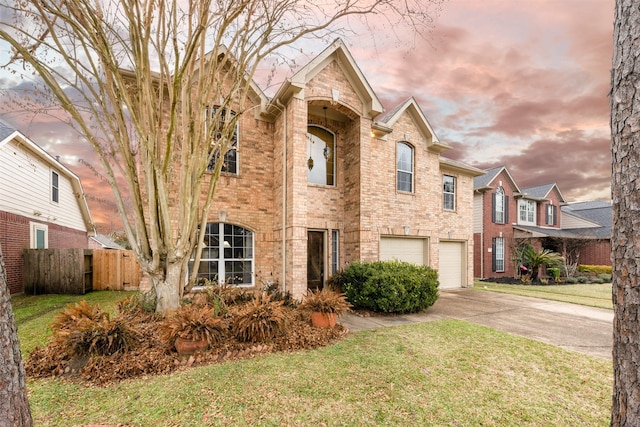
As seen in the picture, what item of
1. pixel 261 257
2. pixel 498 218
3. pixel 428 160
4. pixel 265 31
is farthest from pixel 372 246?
pixel 498 218

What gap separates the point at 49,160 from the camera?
1355 centimetres

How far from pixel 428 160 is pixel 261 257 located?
828cm

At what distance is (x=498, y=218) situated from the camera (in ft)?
61.2

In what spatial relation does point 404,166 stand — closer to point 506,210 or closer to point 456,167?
point 456,167

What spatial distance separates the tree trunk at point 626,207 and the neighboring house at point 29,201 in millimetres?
11440

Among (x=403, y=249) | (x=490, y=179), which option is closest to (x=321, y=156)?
(x=403, y=249)

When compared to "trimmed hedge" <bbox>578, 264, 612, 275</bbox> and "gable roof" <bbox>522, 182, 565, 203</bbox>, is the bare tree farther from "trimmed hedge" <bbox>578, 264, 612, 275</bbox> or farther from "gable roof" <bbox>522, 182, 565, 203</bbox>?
"trimmed hedge" <bbox>578, 264, 612, 275</bbox>

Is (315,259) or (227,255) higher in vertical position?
(227,255)

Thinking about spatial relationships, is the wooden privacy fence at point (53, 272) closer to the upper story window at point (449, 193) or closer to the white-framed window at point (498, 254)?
the upper story window at point (449, 193)

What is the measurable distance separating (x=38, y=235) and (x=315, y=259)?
12.6m

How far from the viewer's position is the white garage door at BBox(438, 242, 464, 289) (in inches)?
538

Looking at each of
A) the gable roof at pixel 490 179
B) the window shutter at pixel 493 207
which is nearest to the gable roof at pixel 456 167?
the gable roof at pixel 490 179

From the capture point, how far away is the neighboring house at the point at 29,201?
10.7 meters

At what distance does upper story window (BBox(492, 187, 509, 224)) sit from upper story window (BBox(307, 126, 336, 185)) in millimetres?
13248
